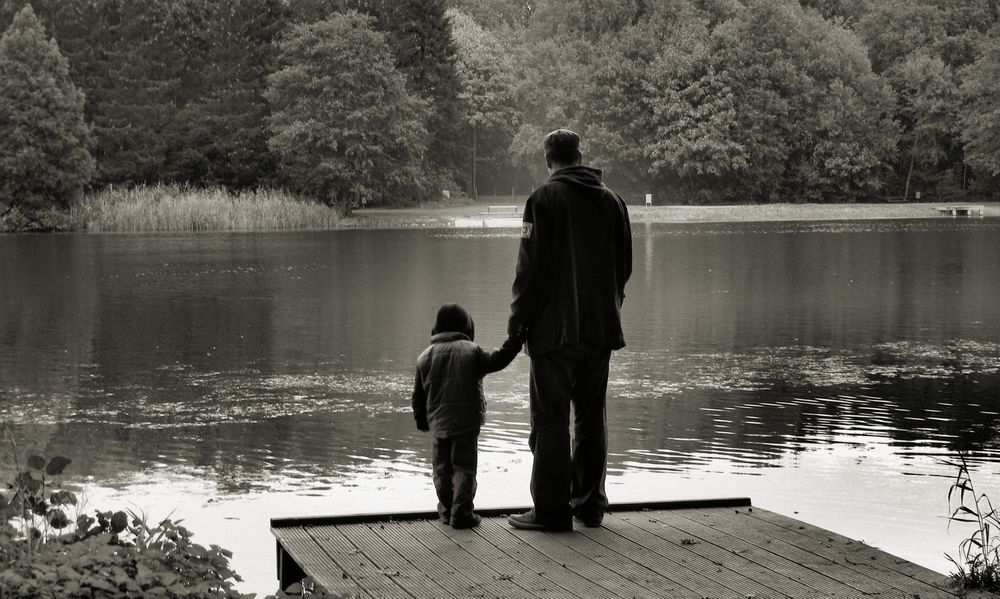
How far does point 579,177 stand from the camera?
19.9ft

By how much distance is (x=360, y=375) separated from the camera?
539 inches

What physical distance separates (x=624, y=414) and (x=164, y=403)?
4.22m

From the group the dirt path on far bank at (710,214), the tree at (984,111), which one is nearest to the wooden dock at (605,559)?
the dirt path on far bank at (710,214)

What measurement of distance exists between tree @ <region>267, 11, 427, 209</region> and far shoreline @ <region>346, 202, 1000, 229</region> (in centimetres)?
221

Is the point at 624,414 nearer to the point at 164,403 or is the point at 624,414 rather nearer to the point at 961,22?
the point at 164,403

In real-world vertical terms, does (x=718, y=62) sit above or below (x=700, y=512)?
above

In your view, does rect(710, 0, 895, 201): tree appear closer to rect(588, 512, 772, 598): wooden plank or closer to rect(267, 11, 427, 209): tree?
rect(267, 11, 427, 209): tree

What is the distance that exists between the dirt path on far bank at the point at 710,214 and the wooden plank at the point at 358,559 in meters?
52.8

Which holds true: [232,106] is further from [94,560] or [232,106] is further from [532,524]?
[94,560]

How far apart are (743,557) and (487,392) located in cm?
697

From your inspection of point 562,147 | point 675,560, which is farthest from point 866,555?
point 562,147

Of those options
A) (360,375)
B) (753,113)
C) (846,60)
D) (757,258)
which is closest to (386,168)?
(753,113)

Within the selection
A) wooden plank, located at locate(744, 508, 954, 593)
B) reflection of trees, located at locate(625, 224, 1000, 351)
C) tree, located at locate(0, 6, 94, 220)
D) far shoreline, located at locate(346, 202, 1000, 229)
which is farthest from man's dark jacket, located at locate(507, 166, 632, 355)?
far shoreline, located at locate(346, 202, 1000, 229)

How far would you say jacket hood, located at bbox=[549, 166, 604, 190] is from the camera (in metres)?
6.03
